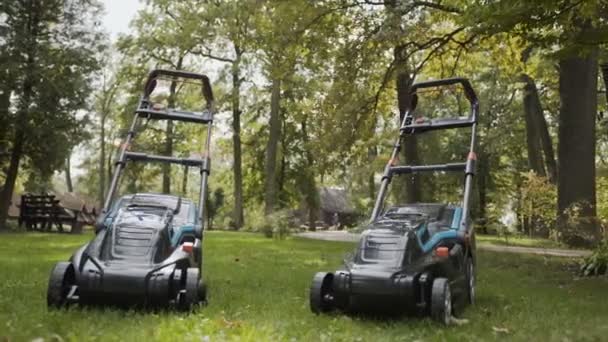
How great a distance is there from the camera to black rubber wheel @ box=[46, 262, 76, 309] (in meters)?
6.32

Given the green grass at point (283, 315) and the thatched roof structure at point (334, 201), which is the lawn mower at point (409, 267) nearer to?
the green grass at point (283, 315)

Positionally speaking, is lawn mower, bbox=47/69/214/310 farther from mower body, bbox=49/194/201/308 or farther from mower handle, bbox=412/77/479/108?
mower handle, bbox=412/77/479/108

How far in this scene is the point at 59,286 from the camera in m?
A: 6.34

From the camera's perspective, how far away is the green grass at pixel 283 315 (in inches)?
211

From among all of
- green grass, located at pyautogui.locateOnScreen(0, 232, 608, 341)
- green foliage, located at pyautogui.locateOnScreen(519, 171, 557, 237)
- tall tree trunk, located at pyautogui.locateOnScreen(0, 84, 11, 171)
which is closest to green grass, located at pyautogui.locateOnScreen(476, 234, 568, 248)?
green foliage, located at pyautogui.locateOnScreen(519, 171, 557, 237)

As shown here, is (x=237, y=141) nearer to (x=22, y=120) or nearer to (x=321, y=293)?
(x=22, y=120)

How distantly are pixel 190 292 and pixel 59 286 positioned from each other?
49.7 inches

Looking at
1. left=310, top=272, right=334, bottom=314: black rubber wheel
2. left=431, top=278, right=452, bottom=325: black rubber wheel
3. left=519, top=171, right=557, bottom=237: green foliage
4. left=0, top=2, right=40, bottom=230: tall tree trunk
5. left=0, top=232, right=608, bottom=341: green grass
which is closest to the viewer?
left=0, top=232, right=608, bottom=341: green grass

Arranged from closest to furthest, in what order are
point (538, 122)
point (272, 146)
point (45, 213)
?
point (45, 213)
point (538, 122)
point (272, 146)

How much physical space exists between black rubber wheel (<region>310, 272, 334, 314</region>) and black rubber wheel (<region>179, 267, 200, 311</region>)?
3.83 feet

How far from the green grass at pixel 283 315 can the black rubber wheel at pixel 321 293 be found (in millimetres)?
145

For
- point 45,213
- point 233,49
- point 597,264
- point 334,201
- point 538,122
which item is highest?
point 233,49

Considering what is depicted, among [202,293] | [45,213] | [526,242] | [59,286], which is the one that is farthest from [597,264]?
[45,213]

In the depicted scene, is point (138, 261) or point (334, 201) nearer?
point (138, 261)
